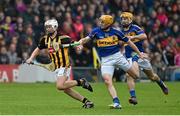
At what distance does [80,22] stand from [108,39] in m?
14.2

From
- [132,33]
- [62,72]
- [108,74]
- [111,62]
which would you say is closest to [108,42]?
[111,62]

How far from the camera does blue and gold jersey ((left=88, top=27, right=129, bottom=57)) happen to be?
17.3 m

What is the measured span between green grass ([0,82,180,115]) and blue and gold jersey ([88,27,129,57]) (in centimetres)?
136

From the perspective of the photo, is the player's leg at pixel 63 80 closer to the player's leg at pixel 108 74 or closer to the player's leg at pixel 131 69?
the player's leg at pixel 108 74

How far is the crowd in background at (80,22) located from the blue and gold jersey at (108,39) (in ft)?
35.8

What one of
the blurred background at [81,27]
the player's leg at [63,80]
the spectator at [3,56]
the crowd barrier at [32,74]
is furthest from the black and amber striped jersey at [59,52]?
the spectator at [3,56]

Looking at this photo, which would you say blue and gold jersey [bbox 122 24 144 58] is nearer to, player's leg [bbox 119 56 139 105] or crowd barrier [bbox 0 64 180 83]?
player's leg [bbox 119 56 139 105]

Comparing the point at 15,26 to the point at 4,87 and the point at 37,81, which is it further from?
the point at 4,87

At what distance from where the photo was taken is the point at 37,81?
29.0 m

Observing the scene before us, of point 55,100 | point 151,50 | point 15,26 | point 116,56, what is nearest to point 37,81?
point 15,26

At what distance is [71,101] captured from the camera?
19.5 metres

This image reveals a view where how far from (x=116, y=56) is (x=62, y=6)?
14660 mm

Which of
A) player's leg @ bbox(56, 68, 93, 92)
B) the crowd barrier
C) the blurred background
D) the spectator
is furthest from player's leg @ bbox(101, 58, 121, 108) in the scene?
the spectator

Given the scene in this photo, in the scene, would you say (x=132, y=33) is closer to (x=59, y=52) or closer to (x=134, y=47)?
(x=134, y=47)
